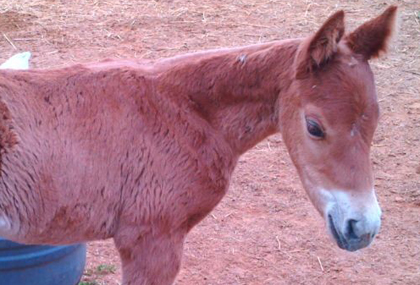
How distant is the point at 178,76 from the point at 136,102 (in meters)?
0.24

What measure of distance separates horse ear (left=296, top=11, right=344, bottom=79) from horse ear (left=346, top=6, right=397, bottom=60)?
98mm

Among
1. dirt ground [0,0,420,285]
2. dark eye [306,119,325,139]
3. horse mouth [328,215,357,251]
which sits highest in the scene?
dark eye [306,119,325,139]

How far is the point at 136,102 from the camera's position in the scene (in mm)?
2928

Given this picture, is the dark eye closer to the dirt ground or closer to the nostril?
the nostril

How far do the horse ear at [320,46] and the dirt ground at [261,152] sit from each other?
194cm

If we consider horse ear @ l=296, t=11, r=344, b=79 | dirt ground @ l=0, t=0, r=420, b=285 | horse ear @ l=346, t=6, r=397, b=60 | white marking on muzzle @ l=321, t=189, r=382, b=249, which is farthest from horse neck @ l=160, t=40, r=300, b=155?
dirt ground @ l=0, t=0, r=420, b=285

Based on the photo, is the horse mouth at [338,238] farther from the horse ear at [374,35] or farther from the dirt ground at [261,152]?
the dirt ground at [261,152]

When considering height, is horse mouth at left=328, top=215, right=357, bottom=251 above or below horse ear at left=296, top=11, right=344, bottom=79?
below

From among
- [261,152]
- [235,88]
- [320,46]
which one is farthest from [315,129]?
[261,152]

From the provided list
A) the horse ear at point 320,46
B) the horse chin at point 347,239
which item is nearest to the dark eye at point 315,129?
the horse ear at point 320,46

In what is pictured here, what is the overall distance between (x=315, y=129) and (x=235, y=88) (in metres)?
0.45

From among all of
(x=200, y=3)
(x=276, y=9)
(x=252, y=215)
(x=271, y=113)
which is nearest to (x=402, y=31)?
(x=276, y=9)

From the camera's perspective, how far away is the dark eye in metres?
2.69

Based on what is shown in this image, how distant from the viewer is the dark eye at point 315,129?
2.69 meters
